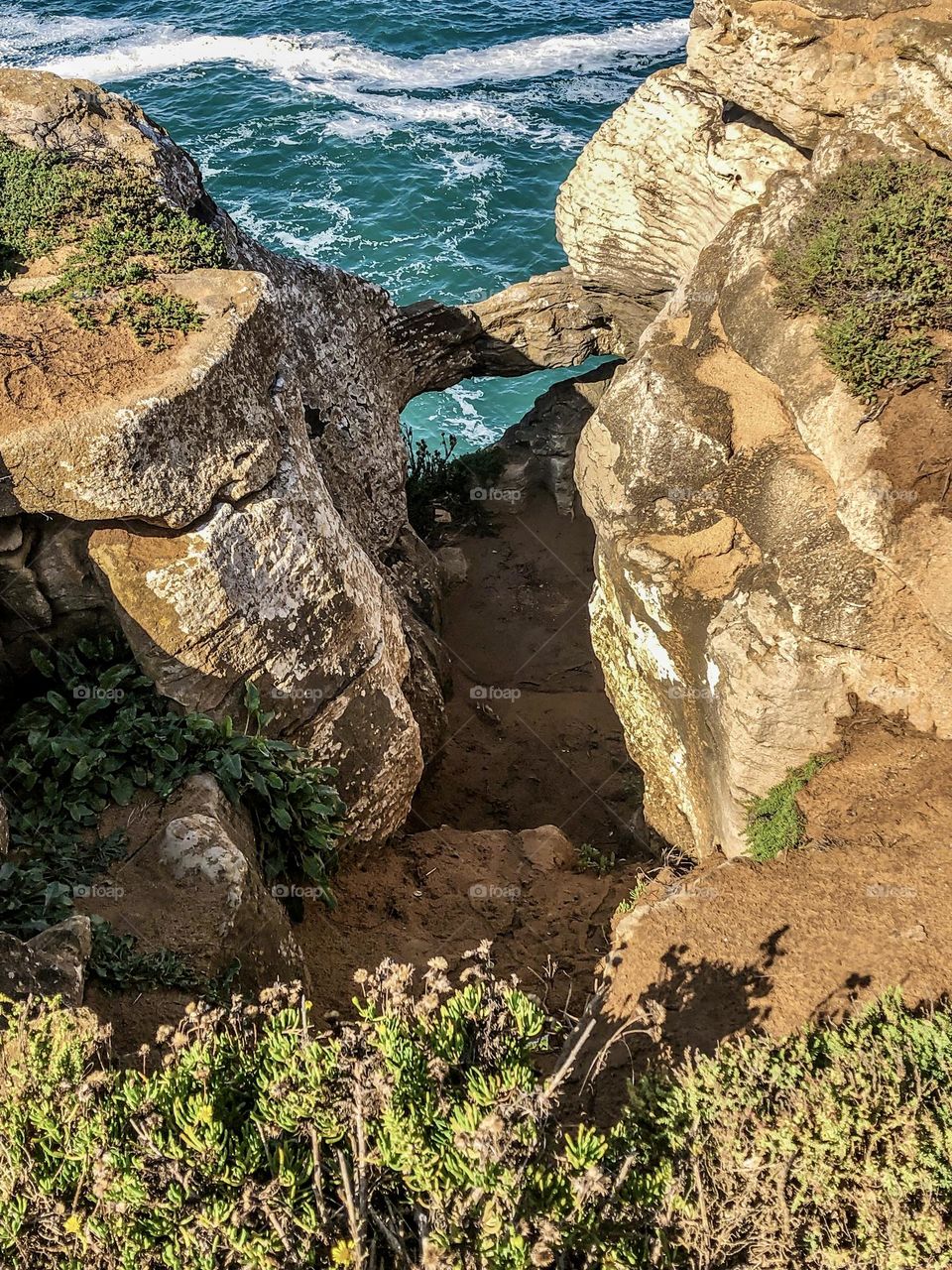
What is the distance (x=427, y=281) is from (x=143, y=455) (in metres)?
23.5

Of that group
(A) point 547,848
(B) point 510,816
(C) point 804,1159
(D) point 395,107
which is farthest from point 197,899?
(D) point 395,107

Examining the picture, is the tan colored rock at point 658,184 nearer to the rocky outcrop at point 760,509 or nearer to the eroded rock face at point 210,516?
the rocky outcrop at point 760,509

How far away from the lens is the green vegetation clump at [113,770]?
9.41 m

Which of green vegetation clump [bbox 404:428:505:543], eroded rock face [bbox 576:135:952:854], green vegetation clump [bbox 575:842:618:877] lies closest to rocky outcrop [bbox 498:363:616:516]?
green vegetation clump [bbox 404:428:505:543]

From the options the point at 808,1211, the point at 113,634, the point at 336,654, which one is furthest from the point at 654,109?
the point at 808,1211

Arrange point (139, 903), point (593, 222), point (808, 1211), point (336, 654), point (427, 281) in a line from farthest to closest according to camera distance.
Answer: point (427, 281)
point (593, 222)
point (336, 654)
point (139, 903)
point (808, 1211)

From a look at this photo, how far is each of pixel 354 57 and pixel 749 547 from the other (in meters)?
38.8

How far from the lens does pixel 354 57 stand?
41062mm

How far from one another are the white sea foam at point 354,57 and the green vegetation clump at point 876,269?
32.4 metres

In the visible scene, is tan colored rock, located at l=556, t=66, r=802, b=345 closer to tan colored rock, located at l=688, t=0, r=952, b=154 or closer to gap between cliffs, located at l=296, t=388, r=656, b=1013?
tan colored rock, located at l=688, t=0, r=952, b=154

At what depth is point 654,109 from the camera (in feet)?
51.8

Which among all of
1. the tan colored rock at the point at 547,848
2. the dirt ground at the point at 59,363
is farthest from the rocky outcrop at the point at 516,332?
the tan colored rock at the point at 547,848

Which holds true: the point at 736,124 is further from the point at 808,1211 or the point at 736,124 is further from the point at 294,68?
the point at 294,68

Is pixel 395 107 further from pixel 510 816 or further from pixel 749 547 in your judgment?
pixel 749 547
